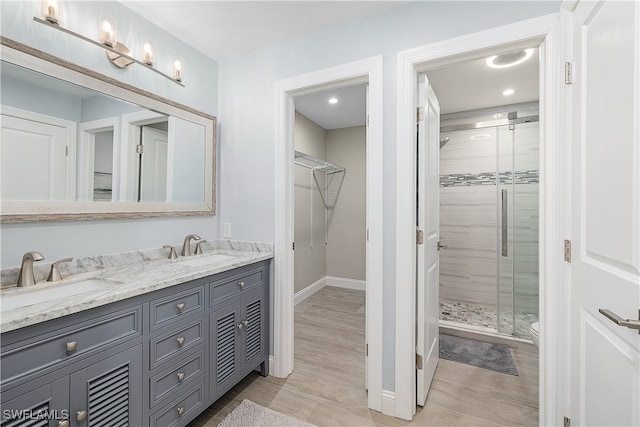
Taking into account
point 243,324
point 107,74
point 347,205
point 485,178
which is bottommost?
point 243,324

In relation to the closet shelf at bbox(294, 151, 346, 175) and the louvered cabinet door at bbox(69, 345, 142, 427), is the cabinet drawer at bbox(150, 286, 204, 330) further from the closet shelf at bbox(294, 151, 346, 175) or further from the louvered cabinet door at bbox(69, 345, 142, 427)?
the closet shelf at bbox(294, 151, 346, 175)

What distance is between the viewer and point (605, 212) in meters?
0.99

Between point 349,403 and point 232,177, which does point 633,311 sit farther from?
point 232,177

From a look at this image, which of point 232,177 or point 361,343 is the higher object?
point 232,177

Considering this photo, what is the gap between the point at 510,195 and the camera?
297 cm

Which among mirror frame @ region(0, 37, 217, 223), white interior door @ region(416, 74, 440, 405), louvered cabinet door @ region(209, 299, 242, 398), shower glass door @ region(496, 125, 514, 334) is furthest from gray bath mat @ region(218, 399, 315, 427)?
shower glass door @ region(496, 125, 514, 334)

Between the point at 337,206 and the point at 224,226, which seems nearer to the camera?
the point at 224,226

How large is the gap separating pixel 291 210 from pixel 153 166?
1.02m

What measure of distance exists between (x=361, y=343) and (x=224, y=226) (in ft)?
5.45

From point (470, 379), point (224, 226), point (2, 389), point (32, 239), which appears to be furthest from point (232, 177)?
point (470, 379)

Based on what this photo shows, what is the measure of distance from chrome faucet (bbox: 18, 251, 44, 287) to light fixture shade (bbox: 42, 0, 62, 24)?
3.68 feet

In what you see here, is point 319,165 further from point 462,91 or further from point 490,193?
point 490,193

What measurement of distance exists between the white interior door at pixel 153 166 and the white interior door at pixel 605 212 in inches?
93.4

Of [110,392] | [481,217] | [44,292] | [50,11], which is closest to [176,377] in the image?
[110,392]
